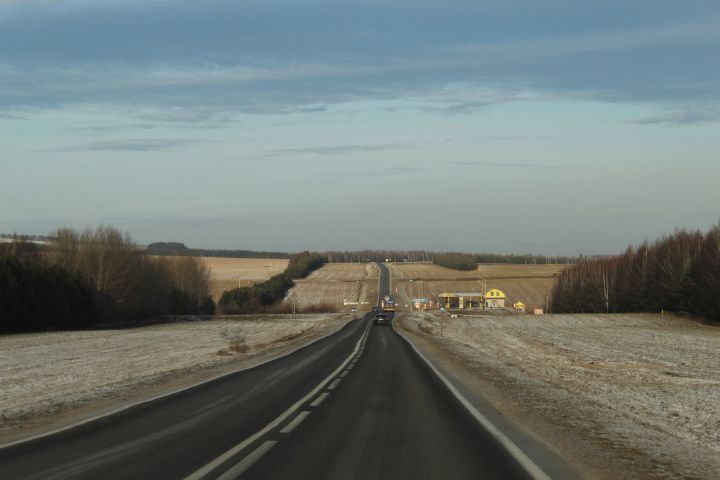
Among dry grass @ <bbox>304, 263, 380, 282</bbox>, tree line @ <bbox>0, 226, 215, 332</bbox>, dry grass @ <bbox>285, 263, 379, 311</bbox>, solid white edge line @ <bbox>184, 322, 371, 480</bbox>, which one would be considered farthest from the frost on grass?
dry grass @ <bbox>304, 263, 380, 282</bbox>

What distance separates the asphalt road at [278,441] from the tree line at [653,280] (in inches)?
2531

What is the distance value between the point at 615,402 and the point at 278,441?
8927 millimetres

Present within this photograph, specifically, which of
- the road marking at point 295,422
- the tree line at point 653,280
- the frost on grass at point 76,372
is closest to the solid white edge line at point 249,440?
the road marking at point 295,422

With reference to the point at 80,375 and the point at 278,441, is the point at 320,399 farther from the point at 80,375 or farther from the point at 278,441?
the point at 80,375

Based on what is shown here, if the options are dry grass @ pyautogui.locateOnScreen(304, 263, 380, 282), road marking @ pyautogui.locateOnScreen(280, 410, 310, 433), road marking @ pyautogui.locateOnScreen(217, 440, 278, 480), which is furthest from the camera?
dry grass @ pyautogui.locateOnScreen(304, 263, 380, 282)

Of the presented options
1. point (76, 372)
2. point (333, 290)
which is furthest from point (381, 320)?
point (333, 290)

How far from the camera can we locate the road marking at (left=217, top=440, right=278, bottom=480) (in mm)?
8117

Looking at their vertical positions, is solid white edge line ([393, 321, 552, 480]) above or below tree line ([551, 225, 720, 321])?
below

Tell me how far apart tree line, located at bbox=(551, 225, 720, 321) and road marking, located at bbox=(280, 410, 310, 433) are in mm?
65955

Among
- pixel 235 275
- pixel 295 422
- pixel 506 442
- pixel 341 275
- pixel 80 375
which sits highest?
pixel 341 275

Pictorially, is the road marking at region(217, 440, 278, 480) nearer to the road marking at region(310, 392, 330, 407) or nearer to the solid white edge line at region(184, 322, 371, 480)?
the solid white edge line at region(184, 322, 371, 480)

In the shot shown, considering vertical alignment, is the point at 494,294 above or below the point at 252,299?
above

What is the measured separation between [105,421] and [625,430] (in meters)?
8.84

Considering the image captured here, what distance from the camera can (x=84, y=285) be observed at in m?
79.2
